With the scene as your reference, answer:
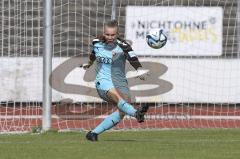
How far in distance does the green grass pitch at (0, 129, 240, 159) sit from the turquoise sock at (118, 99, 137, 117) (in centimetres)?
46

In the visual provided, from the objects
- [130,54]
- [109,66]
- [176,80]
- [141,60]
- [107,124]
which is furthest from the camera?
[176,80]

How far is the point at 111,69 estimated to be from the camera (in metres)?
12.2

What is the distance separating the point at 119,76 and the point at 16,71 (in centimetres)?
621

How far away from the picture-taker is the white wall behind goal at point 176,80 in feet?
58.1

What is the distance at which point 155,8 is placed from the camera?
734 inches

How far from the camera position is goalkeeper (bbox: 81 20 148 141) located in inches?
468

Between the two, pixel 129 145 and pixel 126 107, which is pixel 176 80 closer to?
pixel 126 107

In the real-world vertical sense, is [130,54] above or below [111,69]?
above

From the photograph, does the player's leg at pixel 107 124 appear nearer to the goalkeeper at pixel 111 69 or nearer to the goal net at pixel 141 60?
the goalkeeper at pixel 111 69

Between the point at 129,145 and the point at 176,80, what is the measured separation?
7.44 m

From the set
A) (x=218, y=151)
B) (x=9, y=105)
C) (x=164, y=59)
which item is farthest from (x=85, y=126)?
(x=218, y=151)

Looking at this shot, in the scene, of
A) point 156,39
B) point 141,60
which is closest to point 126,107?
point 156,39

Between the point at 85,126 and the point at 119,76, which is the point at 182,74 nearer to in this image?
the point at 85,126

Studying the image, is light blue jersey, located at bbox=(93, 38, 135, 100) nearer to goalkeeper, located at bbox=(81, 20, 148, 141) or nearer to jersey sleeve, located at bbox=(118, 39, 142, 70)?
goalkeeper, located at bbox=(81, 20, 148, 141)
